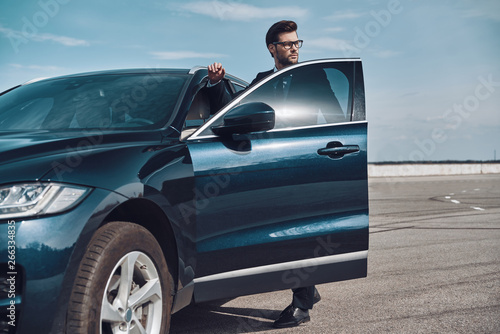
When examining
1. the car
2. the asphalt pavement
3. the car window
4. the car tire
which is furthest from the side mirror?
the asphalt pavement

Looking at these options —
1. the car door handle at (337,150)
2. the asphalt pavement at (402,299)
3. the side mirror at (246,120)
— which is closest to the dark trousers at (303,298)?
the asphalt pavement at (402,299)

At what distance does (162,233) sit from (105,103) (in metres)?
1.17

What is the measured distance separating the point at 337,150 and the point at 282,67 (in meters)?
1.13

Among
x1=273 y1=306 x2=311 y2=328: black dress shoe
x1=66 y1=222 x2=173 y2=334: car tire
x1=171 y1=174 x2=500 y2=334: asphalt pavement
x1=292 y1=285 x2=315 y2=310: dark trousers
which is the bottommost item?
x1=171 y1=174 x2=500 y2=334: asphalt pavement

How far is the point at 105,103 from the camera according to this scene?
4.13m

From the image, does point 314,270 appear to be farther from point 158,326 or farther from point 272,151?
point 158,326

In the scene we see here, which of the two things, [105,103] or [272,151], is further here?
[105,103]

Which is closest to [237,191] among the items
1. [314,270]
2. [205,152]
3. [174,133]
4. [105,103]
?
[205,152]

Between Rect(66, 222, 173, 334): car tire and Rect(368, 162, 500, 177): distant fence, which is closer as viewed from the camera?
Rect(66, 222, 173, 334): car tire

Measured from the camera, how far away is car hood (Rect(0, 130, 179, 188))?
274cm

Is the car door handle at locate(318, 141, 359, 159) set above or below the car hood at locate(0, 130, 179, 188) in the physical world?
below

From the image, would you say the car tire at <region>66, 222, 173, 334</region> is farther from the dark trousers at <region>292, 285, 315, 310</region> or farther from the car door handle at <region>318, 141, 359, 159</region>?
the car door handle at <region>318, 141, 359, 159</region>

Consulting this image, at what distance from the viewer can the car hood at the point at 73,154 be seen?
2.74 metres

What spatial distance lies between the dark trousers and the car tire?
1217mm
